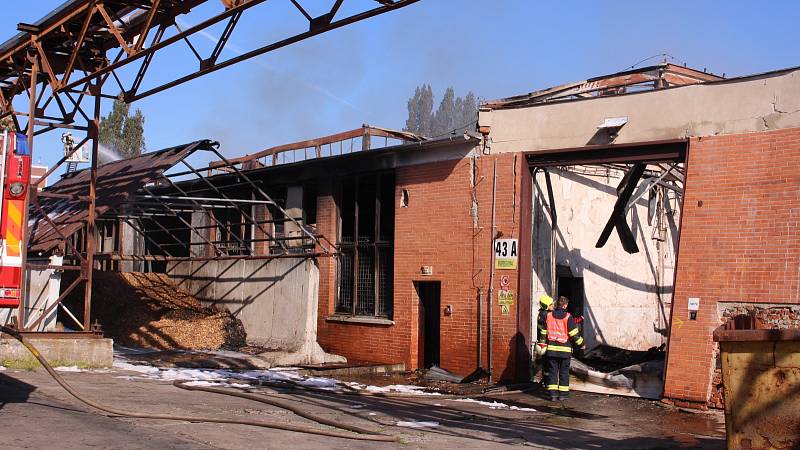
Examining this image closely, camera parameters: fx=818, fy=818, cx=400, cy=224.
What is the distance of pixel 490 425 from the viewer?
1019cm

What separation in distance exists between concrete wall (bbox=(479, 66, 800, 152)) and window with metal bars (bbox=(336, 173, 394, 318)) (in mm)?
3420

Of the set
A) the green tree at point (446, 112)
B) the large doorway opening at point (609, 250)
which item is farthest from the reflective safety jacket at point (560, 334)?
the green tree at point (446, 112)

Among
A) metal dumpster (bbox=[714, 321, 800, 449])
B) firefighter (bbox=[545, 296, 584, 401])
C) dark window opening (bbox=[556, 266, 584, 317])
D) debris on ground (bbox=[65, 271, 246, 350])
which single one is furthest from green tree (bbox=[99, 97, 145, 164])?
metal dumpster (bbox=[714, 321, 800, 449])

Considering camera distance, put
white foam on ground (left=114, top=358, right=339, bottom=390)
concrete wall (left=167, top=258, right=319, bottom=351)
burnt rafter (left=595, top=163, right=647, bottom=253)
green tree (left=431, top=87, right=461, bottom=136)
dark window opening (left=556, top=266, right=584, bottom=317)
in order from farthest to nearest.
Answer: green tree (left=431, top=87, right=461, bottom=136) < concrete wall (left=167, top=258, right=319, bottom=351) < dark window opening (left=556, top=266, right=584, bottom=317) < burnt rafter (left=595, top=163, right=647, bottom=253) < white foam on ground (left=114, top=358, right=339, bottom=390)

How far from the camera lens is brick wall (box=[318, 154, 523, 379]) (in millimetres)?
14953

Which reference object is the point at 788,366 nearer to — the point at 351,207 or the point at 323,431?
the point at 323,431

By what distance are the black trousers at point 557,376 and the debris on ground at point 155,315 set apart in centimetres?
893

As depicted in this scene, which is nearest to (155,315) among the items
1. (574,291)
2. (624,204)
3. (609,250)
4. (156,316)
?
(156,316)

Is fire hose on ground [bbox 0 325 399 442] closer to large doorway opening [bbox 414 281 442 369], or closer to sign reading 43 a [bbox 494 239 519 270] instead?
sign reading 43 a [bbox 494 239 519 270]

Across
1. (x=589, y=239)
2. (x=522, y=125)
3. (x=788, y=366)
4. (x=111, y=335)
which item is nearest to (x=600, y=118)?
(x=522, y=125)

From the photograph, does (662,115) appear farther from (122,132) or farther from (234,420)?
(122,132)

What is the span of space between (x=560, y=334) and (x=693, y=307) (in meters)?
2.06

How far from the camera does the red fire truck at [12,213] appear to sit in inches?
315

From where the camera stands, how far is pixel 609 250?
60.3 feet
